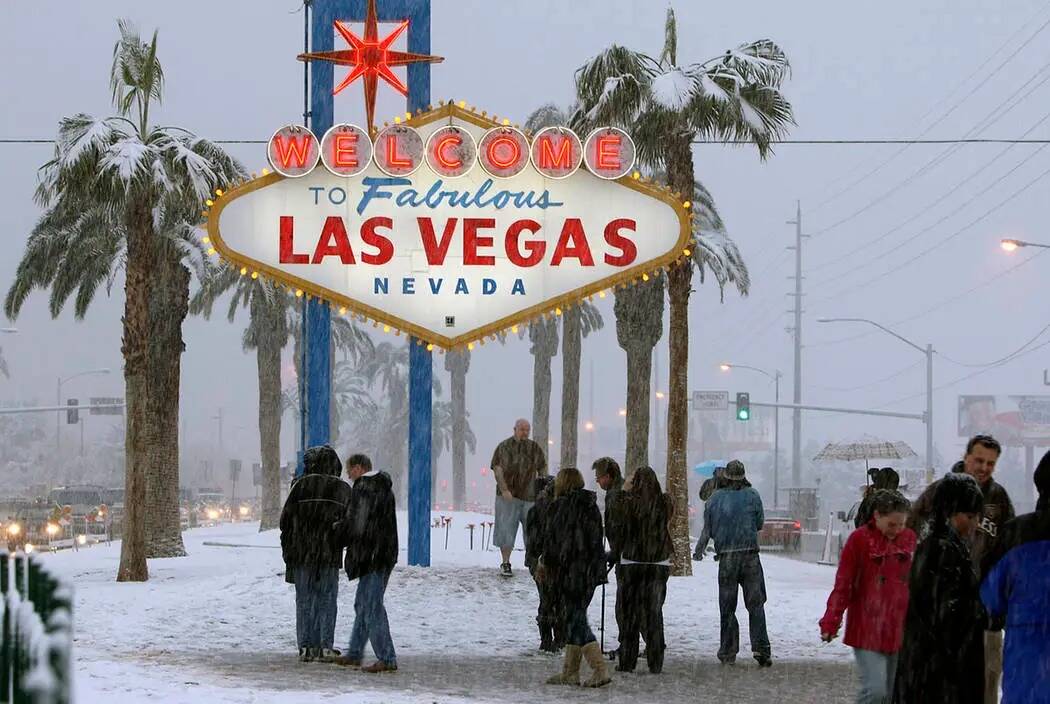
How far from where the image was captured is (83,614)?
1956 centimetres

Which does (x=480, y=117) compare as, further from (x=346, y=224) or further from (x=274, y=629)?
(x=274, y=629)

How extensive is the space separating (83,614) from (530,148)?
900 cm

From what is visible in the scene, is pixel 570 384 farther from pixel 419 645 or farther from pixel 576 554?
pixel 576 554

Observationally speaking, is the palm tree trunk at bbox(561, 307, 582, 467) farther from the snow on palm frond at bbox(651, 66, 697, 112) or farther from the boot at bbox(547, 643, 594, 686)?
the boot at bbox(547, 643, 594, 686)

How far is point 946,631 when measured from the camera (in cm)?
780

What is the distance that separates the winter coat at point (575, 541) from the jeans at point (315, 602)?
2199mm

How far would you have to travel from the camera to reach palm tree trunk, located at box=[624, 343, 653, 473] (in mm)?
32094

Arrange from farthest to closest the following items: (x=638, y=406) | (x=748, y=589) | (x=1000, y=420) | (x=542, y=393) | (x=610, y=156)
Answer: (x=1000, y=420) < (x=542, y=393) < (x=638, y=406) < (x=610, y=156) < (x=748, y=589)

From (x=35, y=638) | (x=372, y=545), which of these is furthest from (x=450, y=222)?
(x=35, y=638)

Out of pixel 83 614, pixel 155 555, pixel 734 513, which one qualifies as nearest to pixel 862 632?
pixel 734 513

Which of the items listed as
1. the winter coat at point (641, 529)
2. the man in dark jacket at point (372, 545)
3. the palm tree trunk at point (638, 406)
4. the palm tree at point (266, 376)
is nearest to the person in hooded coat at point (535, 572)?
the winter coat at point (641, 529)

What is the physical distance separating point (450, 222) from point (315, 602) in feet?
31.5

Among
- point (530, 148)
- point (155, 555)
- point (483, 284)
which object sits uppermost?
point (530, 148)

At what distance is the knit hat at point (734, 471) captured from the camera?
15191 mm
